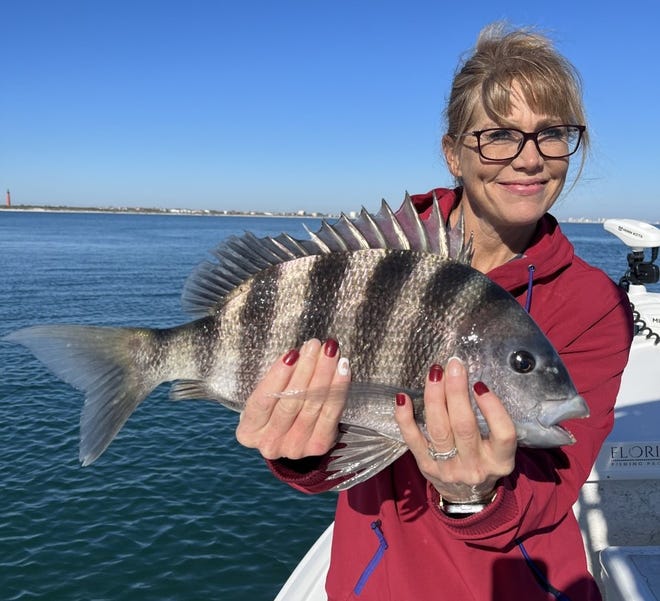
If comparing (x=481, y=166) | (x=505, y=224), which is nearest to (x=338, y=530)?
(x=505, y=224)

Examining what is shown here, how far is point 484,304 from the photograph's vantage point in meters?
2.12

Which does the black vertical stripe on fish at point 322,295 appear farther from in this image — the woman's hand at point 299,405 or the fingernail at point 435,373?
the fingernail at point 435,373

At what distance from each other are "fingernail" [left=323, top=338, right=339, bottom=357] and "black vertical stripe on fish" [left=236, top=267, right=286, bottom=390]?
0.31 metres

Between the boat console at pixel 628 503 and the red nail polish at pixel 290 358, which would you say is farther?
the boat console at pixel 628 503

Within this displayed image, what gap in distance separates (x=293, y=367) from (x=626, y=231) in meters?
6.30

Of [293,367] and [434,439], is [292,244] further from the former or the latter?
[434,439]

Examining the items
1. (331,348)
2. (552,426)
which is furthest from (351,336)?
(552,426)

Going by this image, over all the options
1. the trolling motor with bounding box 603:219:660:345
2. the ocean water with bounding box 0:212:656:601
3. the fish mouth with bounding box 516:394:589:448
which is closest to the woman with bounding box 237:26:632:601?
the fish mouth with bounding box 516:394:589:448

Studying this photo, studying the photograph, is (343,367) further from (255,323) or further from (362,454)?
(255,323)

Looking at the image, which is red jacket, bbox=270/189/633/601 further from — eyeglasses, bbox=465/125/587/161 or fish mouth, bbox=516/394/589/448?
eyeglasses, bbox=465/125/587/161

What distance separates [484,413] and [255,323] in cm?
98

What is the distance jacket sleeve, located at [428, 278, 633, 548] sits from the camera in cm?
189

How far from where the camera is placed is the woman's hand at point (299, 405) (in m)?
2.08

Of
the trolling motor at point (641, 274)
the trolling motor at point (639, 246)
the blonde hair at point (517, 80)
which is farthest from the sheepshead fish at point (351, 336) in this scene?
the trolling motor at point (639, 246)
